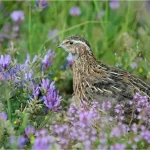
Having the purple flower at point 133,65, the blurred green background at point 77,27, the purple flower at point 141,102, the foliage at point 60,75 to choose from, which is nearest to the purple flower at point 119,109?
the foliage at point 60,75

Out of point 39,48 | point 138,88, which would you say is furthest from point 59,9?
point 138,88

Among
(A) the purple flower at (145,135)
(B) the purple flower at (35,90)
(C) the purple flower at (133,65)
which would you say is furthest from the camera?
(C) the purple flower at (133,65)

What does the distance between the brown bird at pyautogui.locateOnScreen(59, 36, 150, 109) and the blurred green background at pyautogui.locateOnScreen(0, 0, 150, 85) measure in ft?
2.68

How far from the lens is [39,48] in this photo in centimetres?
700

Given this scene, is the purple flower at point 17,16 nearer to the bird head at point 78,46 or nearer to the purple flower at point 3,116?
the bird head at point 78,46

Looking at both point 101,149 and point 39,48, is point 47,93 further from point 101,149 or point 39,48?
point 39,48

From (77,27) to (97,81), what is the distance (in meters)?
2.04

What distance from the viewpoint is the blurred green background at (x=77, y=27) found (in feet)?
22.7

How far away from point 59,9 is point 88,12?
0.40 meters

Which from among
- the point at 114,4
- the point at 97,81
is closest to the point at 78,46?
the point at 97,81

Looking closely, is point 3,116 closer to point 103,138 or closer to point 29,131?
point 29,131

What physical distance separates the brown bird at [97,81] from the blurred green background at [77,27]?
2.68 feet

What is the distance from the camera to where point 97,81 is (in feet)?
18.2

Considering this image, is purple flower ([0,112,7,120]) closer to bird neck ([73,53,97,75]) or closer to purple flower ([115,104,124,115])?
purple flower ([115,104,124,115])
